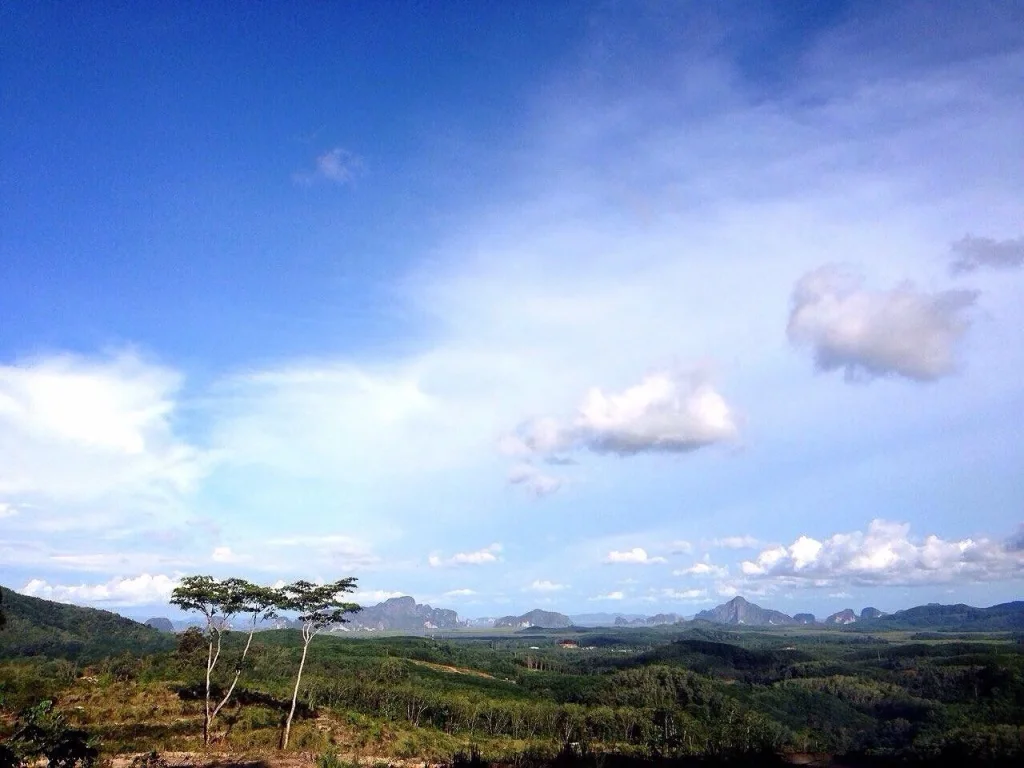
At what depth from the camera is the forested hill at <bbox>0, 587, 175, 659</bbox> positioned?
119 m

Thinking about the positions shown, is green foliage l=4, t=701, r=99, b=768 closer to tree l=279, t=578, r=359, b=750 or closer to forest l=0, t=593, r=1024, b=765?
forest l=0, t=593, r=1024, b=765

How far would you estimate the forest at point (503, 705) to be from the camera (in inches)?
1688

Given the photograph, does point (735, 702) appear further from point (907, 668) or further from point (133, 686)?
point (133, 686)

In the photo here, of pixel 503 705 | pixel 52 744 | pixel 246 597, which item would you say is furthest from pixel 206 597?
pixel 503 705

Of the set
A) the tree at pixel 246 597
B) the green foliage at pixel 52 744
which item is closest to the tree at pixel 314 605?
the tree at pixel 246 597

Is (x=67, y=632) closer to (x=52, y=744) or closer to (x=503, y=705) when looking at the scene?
(x=503, y=705)

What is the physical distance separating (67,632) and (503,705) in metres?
124

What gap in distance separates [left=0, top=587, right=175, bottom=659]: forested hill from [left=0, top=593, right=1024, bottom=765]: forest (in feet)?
3.83

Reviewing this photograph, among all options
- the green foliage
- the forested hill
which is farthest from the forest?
the forested hill

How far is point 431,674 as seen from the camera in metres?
124

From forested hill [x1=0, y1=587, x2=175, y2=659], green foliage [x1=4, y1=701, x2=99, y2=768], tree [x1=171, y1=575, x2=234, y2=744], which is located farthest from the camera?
forested hill [x1=0, y1=587, x2=175, y2=659]

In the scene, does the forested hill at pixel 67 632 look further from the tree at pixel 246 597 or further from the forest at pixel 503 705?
the tree at pixel 246 597

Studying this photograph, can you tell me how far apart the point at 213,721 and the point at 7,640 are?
397 ft

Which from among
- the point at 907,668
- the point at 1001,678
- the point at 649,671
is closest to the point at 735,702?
→ the point at 649,671
